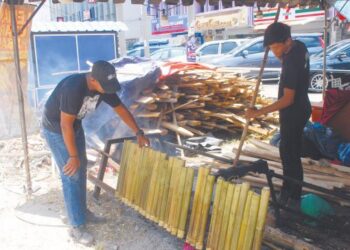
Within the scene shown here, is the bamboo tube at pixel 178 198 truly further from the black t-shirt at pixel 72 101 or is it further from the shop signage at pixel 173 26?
the shop signage at pixel 173 26

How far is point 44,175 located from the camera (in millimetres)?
5742

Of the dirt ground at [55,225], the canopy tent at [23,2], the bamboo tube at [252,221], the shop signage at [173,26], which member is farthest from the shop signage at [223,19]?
the bamboo tube at [252,221]

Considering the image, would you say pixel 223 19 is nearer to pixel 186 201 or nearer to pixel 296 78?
pixel 296 78

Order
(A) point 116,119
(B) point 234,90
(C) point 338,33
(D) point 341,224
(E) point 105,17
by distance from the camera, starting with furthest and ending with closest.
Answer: (E) point 105,17 → (C) point 338,33 → (B) point 234,90 → (A) point 116,119 → (D) point 341,224

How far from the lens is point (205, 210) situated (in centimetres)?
299

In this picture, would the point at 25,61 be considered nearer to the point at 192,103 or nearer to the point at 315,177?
the point at 192,103

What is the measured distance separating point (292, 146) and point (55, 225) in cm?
262

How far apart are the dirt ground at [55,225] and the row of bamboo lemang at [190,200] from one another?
0.34 meters

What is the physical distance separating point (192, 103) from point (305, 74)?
3.41m

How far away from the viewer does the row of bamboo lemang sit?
8.57ft

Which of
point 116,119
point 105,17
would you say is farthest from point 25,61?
point 105,17

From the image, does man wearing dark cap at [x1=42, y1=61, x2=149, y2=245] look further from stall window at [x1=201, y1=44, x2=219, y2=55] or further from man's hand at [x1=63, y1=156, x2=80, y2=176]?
stall window at [x1=201, y1=44, x2=219, y2=55]

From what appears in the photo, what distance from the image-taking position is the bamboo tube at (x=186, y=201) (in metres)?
3.13

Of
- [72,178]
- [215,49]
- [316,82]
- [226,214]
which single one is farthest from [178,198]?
[215,49]
